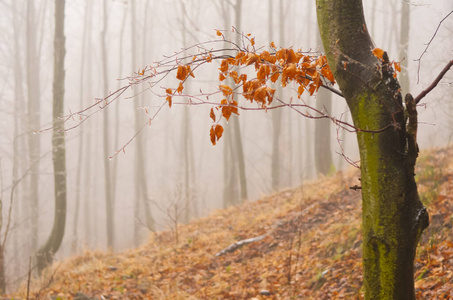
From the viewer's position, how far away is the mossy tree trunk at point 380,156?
6.74 feet

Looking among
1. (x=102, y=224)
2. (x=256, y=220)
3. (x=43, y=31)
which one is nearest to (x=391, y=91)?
(x=256, y=220)

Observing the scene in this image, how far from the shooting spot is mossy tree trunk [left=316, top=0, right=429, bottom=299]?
2.05 m

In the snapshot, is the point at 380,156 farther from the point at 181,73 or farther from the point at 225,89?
the point at 181,73

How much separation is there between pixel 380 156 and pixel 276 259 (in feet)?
14.3

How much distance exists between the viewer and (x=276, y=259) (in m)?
6.09

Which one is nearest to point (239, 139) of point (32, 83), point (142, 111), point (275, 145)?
point (275, 145)

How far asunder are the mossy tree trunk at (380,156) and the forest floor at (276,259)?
5.57 ft

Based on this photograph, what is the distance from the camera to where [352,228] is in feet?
19.1

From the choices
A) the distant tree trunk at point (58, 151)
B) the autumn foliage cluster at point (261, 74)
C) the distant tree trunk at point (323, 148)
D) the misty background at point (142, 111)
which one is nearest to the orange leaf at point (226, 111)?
the autumn foliage cluster at point (261, 74)

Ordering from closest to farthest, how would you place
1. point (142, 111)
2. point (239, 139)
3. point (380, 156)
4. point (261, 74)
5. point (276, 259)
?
point (380, 156) < point (261, 74) < point (276, 259) < point (239, 139) < point (142, 111)

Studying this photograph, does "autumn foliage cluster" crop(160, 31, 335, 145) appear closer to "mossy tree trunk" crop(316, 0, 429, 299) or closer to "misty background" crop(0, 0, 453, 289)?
"mossy tree trunk" crop(316, 0, 429, 299)

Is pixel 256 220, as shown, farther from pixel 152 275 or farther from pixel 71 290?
pixel 71 290

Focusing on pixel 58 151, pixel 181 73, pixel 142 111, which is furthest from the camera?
pixel 142 111

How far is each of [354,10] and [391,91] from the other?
21.9 inches
